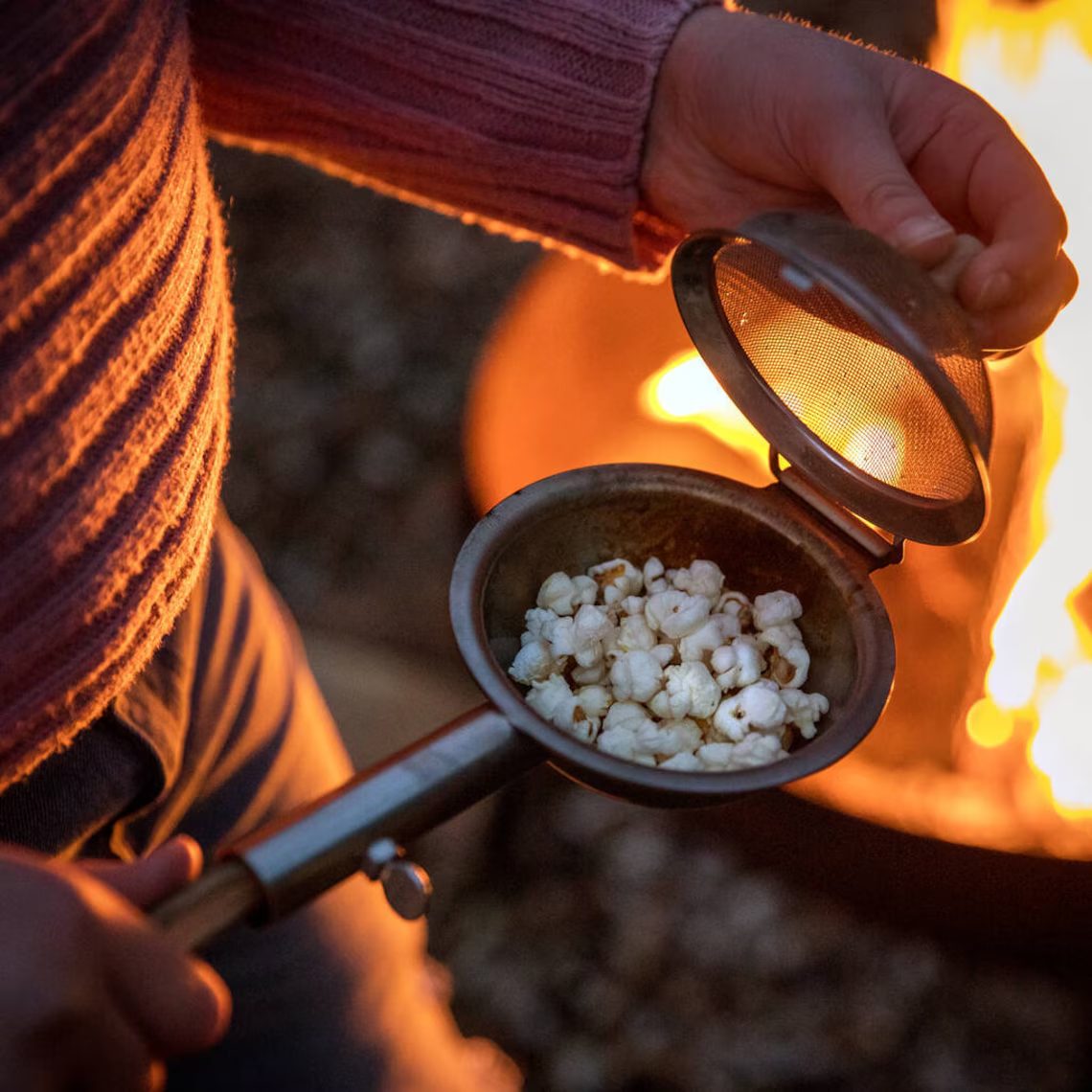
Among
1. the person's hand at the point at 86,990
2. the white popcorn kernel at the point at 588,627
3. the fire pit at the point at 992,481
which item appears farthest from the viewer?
the fire pit at the point at 992,481

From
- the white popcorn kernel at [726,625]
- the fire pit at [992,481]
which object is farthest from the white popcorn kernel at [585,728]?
the fire pit at [992,481]

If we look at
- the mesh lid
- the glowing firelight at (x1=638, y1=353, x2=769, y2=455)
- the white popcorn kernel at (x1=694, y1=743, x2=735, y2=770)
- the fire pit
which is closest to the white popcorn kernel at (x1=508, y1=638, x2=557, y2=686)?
the white popcorn kernel at (x1=694, y1=743, x2=735, y2=770)

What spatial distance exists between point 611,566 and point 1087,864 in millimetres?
615

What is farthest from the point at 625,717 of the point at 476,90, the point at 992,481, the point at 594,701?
the point at 992,481

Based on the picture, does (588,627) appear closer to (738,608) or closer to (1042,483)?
(738,608)

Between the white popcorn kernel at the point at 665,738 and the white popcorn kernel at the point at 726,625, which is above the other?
the white popcorn kernel at the point at 726,625

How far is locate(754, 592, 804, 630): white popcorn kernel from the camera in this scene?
32.0 inches

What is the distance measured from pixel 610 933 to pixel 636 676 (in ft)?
2.66

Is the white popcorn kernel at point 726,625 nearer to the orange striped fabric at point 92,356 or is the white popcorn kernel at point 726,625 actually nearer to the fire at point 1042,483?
the orange striped fabric at point 92,356

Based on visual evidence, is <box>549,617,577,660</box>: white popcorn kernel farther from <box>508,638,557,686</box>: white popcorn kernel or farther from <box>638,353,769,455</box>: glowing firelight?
<box>638,353,769,455</box>: glowing firelight

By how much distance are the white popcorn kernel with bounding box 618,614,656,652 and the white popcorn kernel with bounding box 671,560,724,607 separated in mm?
42

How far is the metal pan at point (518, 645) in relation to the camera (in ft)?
1.93

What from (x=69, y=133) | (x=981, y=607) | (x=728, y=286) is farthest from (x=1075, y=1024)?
(x=69, y=133)

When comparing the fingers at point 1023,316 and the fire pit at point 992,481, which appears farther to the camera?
the fire pit at point 992,481
